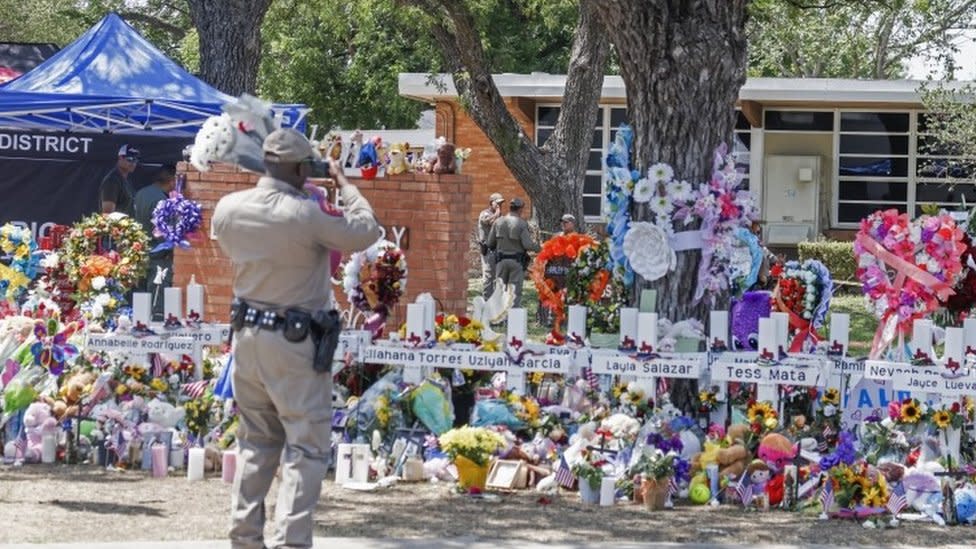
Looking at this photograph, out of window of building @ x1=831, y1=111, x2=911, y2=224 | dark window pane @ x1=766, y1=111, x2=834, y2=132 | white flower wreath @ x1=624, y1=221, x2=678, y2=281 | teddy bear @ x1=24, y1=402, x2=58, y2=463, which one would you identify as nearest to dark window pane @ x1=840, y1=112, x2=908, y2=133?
window of building @ x1=831, y1=111, x2=911, y2=224

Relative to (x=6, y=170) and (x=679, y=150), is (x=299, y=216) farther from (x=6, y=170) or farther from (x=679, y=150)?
(x=6, y=170)

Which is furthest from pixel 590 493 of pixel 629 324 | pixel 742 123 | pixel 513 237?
pixel 742 123

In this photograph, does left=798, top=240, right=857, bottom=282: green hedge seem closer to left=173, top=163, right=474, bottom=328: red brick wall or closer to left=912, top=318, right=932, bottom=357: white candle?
left=173, top=163, right=474, bottom=328: red brick wall

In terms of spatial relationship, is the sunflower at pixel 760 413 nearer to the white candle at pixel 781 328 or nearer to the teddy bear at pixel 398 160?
the white candle at pixel 781 328

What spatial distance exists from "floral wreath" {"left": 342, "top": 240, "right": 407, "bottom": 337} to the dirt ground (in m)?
1.39

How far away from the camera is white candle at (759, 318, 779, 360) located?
10.4 metres

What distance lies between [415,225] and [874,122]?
18.8 meters

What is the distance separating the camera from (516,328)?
1079 centimetres

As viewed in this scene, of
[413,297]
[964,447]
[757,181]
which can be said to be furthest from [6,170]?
[757,181]

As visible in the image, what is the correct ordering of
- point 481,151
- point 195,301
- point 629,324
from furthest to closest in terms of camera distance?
point 481,151, point 195,301, point 629,324

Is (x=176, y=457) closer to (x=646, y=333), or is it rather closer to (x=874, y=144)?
(x=646, y=333)

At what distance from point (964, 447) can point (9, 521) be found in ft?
17.6

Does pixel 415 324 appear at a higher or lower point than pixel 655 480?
higher

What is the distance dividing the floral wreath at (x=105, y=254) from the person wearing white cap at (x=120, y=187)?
4040 millimetres
